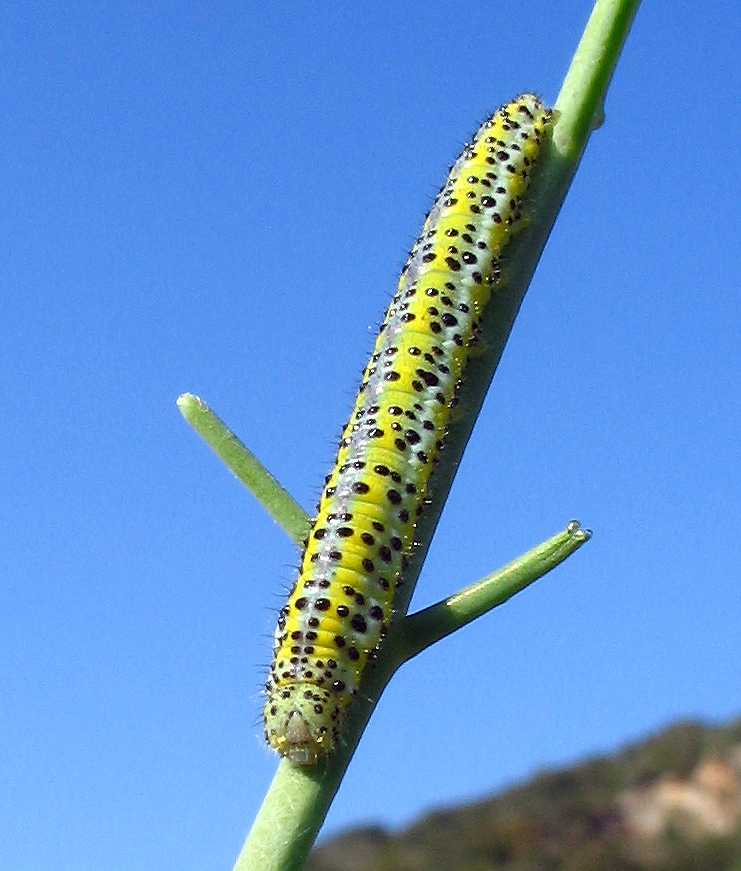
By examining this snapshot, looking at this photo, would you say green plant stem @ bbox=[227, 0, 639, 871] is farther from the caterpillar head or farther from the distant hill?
the distant hill

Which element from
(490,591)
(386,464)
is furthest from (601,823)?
(490,591)

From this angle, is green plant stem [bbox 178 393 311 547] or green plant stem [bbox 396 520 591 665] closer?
green plant stem [bbox 396 520 591 665]

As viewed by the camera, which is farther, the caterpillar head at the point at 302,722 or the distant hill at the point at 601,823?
the distant hill at the point at 601,823

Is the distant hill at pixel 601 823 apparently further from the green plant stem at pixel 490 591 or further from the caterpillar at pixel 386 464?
the green plant stem at pixel 490 591

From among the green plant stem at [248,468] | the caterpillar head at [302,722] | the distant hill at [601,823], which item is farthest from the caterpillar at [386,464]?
the distant hill at [601,823]

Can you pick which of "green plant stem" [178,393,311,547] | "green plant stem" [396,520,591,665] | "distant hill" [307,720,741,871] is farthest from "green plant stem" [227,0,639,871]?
"distant hill" [307,720,741,871]

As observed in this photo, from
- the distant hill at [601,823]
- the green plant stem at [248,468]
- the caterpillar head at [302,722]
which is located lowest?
the caterpillar head at [302,722]
